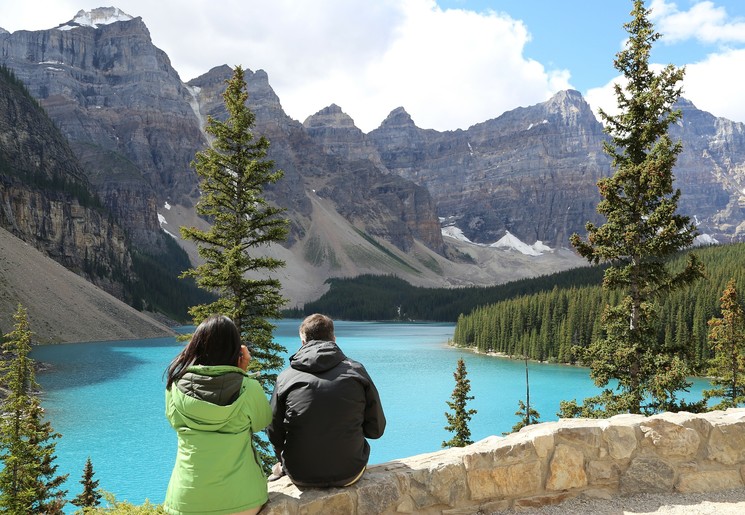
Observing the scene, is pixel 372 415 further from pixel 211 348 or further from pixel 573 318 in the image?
pixel 573 318

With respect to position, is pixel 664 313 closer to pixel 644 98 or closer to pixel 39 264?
pixel 644 98

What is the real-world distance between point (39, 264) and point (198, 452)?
331 ft

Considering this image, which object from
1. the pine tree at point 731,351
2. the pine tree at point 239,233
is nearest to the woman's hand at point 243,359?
the pine tree at point 239,233

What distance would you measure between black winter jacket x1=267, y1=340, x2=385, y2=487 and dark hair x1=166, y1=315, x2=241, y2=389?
2.59 ft

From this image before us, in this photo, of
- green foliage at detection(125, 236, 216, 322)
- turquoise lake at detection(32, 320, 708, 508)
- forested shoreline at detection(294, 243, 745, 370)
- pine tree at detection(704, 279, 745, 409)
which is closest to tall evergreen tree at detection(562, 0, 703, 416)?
pine tree at detection(704, 279, 745, 409)

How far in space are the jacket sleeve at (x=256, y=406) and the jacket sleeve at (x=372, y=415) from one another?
112cm

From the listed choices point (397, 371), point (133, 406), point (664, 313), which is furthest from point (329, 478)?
point (664, 313)

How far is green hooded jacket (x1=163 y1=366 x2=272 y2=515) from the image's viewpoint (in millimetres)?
5066

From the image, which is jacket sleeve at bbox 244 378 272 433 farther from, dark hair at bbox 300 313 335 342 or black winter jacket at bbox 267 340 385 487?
dark hair at bbox 300 313 335 342

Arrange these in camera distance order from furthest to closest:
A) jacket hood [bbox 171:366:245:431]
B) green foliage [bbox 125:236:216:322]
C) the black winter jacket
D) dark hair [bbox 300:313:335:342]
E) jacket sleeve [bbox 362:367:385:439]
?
green foliage [bbox 125:236:216:322] → dark hair [bbox 300:313:335:342] → jacket sleeve [bbox 362:367:385:439] → the black winter jacket → jacket hood [bbox 171:366:245:431]

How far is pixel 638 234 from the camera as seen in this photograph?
45.4 ft

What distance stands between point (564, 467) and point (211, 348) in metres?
4.91

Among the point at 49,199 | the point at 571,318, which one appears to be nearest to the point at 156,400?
the point at 571,318

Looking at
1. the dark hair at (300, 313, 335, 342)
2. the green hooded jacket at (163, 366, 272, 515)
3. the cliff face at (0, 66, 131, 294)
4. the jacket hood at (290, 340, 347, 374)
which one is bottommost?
the green hooded jacket at (163, 366, 272, 515)
